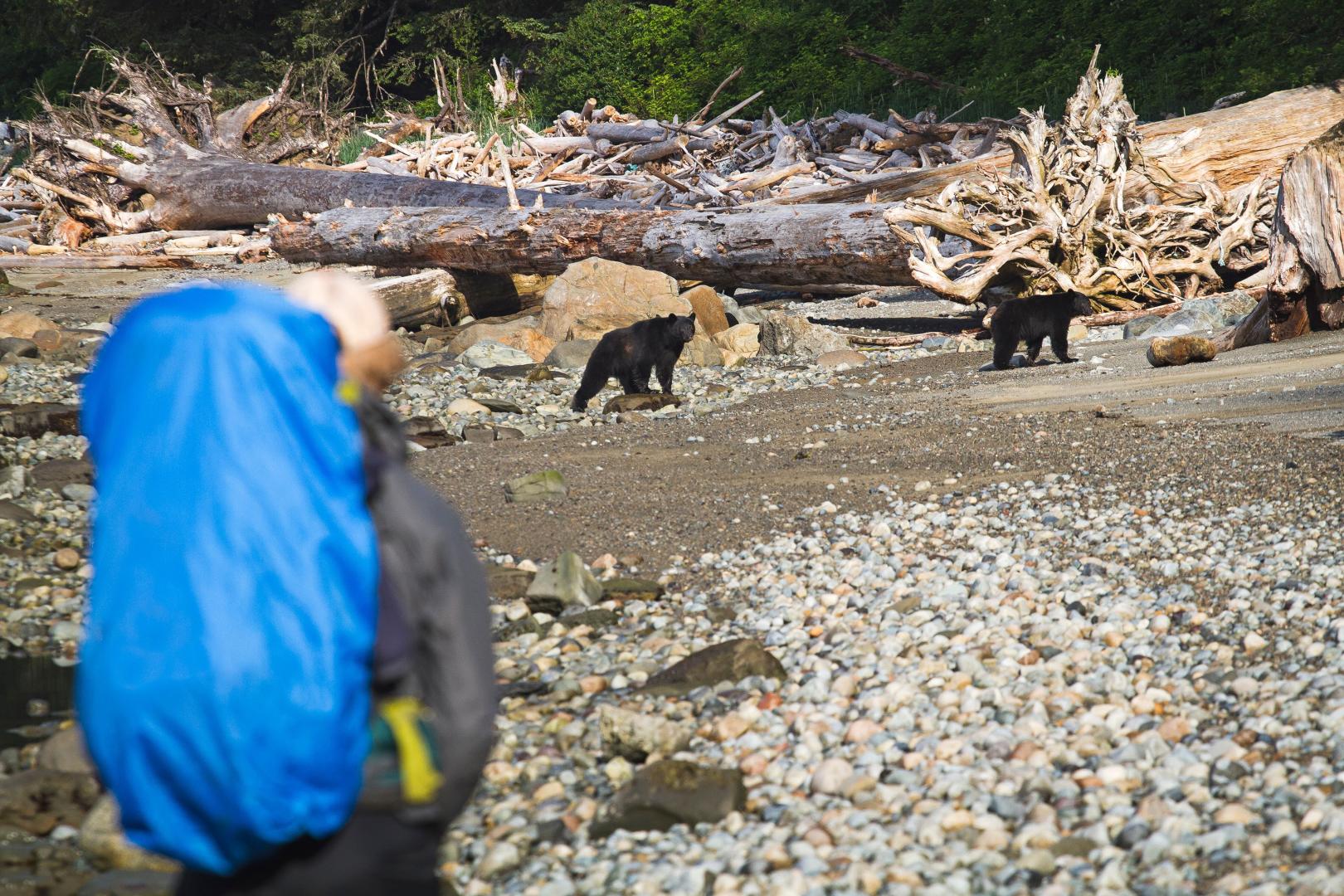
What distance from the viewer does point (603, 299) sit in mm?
14797

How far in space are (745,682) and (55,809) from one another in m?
2.53

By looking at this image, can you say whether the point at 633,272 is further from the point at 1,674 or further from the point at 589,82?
the point at 589,82

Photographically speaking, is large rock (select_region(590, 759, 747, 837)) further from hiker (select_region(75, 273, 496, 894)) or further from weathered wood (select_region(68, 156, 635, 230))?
weathered wood (select_region(68, 156, 635, 230))

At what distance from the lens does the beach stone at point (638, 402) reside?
11.5m

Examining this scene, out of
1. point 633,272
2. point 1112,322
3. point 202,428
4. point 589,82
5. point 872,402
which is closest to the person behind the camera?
point 202,428

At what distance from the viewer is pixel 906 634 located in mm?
5137

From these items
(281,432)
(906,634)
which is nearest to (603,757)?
(906,634)

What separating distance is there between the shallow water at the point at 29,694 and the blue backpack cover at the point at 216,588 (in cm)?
386

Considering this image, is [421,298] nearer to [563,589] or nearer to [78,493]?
[78,493]

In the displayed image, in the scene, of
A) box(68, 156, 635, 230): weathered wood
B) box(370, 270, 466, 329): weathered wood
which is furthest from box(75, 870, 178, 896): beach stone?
box(68, 156, 635, 230): weathered wood

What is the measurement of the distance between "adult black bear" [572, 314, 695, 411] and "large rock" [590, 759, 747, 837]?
7.93 metres

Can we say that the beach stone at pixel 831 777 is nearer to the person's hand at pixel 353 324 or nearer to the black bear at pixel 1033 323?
the person's hand at pixel 353 324

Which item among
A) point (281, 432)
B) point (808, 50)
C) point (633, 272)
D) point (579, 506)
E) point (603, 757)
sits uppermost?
point (808, 50)

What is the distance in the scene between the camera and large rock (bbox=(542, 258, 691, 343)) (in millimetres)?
14695
